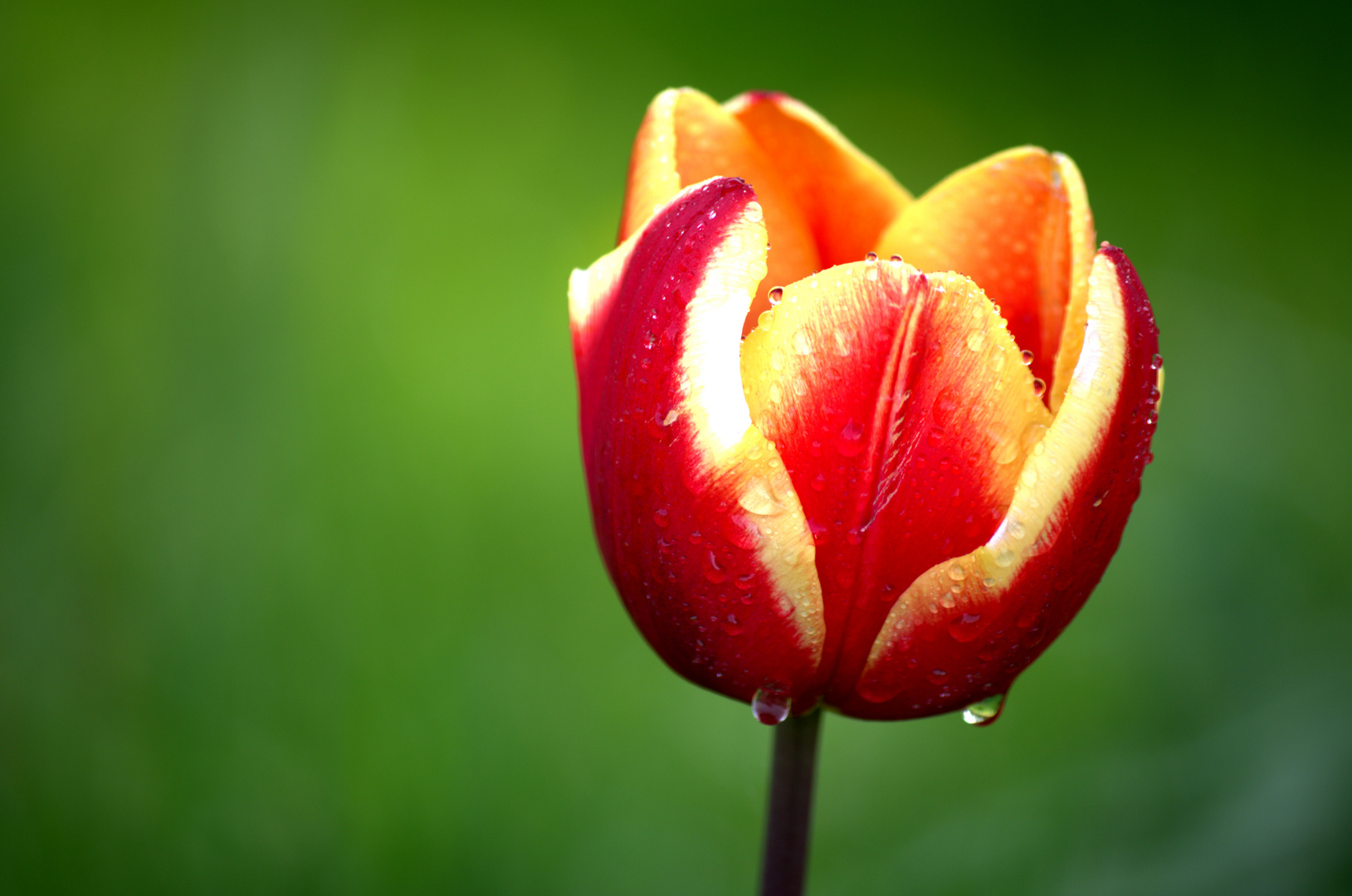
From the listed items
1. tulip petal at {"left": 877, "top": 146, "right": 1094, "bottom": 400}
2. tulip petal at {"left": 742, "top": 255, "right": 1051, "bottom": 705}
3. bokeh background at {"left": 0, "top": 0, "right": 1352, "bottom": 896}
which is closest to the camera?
tulip petal at {"left": 742, "top": 255, "right": 1051, "bottom": 705}

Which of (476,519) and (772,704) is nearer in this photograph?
(772,704)

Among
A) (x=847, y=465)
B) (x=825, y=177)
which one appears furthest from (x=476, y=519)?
(x=847, y=465)

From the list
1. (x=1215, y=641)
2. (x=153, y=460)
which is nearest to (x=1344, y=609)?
(x=1215, y=641)

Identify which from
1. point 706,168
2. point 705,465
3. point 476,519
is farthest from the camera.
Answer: point 476,519

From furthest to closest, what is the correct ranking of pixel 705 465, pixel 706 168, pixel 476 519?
pixel 476 519 → pixel 706 168 → pixel 705 465

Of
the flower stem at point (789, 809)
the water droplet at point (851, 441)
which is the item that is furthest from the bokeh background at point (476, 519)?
the water droplet at point (851, 441)

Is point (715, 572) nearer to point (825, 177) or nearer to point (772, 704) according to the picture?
point (772, 704)

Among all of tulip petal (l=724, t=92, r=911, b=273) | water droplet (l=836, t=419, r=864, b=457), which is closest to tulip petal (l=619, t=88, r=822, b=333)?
tulip petal (l=724, t=92, r=911, b=273)

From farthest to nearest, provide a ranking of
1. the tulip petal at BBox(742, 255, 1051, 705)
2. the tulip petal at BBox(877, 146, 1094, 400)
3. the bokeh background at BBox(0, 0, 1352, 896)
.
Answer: the bokeh background at BBox(0, 0, 1352, 896) → the tulip petal at BBox(877, 146, 1094, 400) → the tulip petal at BBox(742, 255, 1051, 705)

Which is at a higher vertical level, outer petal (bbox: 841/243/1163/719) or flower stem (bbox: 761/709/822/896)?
outer petal (bbox: 841/243/1163/719)

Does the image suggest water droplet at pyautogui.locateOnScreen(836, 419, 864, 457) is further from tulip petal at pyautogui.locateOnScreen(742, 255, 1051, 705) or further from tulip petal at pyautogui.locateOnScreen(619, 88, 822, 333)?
tulip petal at pyautogui.locateOnScreen(619, 88, 822, 333)
